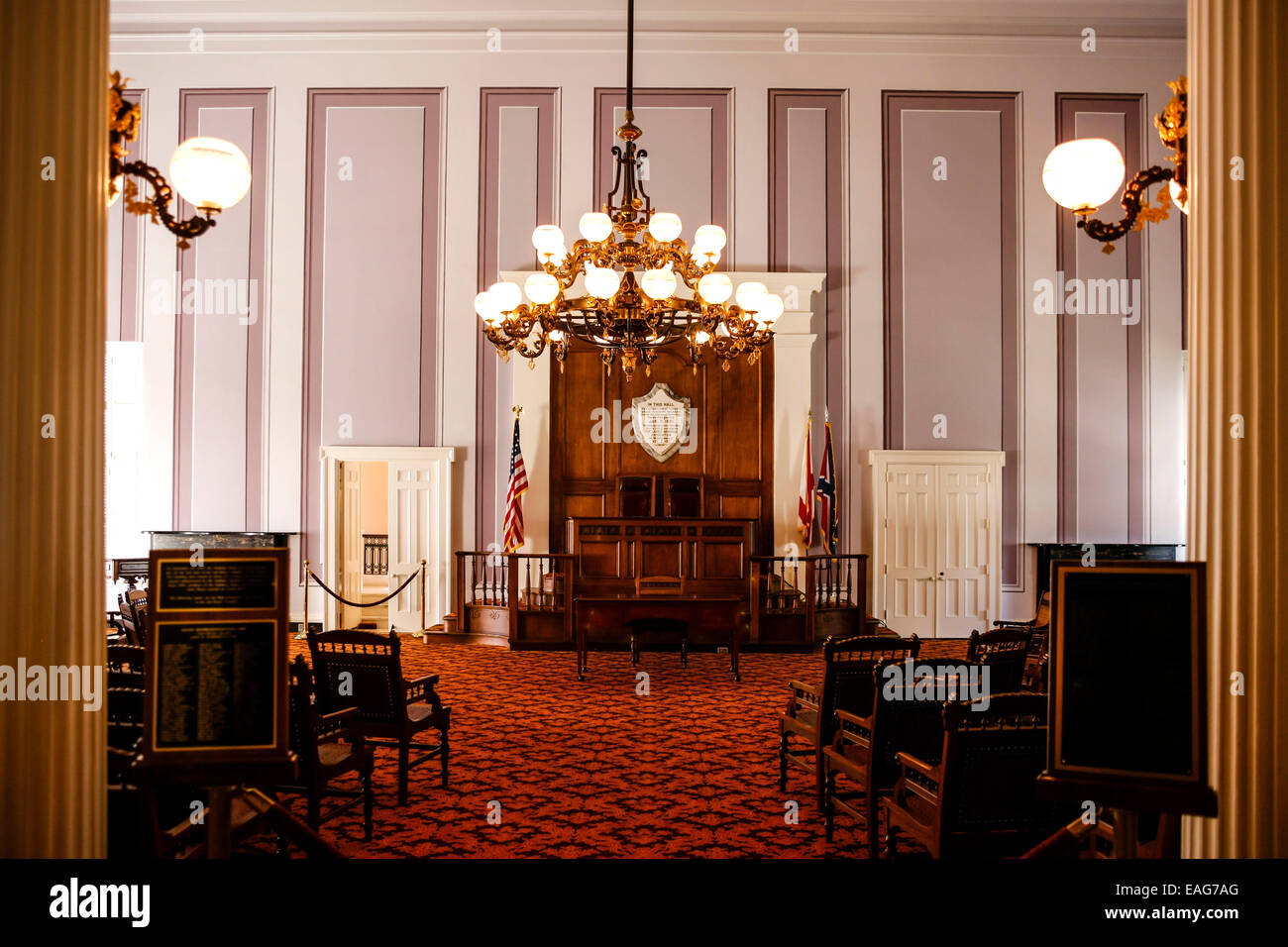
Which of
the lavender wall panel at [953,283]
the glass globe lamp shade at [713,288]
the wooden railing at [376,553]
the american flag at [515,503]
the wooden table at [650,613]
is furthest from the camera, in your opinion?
the wooden railing at [376,553]

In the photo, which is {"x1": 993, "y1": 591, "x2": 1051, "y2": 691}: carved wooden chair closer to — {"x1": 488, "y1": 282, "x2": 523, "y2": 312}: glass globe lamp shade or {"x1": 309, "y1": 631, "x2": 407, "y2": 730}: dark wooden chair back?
{"x1": 309, "y1": 631, "x2": 407, "y2": 730}: dark wooden chair back

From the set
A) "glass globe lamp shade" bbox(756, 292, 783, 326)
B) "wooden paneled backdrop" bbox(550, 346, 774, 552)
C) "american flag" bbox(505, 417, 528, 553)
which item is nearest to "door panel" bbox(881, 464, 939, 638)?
"wooden paneled backdrop" bbox(550, 346, 774, 552)

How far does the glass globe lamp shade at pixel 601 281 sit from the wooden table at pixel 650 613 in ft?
9.47

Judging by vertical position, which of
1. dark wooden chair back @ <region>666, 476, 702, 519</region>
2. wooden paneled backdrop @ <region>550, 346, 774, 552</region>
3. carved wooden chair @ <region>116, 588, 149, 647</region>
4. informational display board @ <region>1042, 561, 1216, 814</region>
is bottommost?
carved wooden chair @ <region>116, 588, 149, 647</region>

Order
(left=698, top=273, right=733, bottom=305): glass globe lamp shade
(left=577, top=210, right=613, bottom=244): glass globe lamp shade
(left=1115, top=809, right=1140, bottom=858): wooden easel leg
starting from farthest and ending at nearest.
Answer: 1. (left=577, top=210, right=613, bottom=244): glass globe lamp shade
2. (left=698, top=273, right=733, bottom=305): glass globe lamp shade
3. (left=1115, top=809, right=1140, bottom=858): wooden easel leg

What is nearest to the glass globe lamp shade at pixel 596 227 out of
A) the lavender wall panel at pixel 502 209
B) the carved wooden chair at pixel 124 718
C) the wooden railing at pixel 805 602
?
the wooden railing at pixel 805 602

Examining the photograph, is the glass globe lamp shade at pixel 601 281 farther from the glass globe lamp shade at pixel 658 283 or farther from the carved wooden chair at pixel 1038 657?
the carved wooden chair at pixel 1038 657

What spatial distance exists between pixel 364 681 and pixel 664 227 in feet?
11.6

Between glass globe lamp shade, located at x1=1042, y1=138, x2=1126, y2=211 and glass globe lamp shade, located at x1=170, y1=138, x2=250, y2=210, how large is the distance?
2.82m

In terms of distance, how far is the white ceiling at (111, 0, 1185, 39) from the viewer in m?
10.6

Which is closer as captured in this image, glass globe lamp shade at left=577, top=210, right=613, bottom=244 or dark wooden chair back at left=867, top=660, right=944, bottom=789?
dark wooden chair back at left=867, top=660, right=944, bottom=789

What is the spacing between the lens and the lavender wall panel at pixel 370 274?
10742 mm

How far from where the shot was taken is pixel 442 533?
34.8ft

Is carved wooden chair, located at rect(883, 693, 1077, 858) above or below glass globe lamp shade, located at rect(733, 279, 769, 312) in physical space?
below
